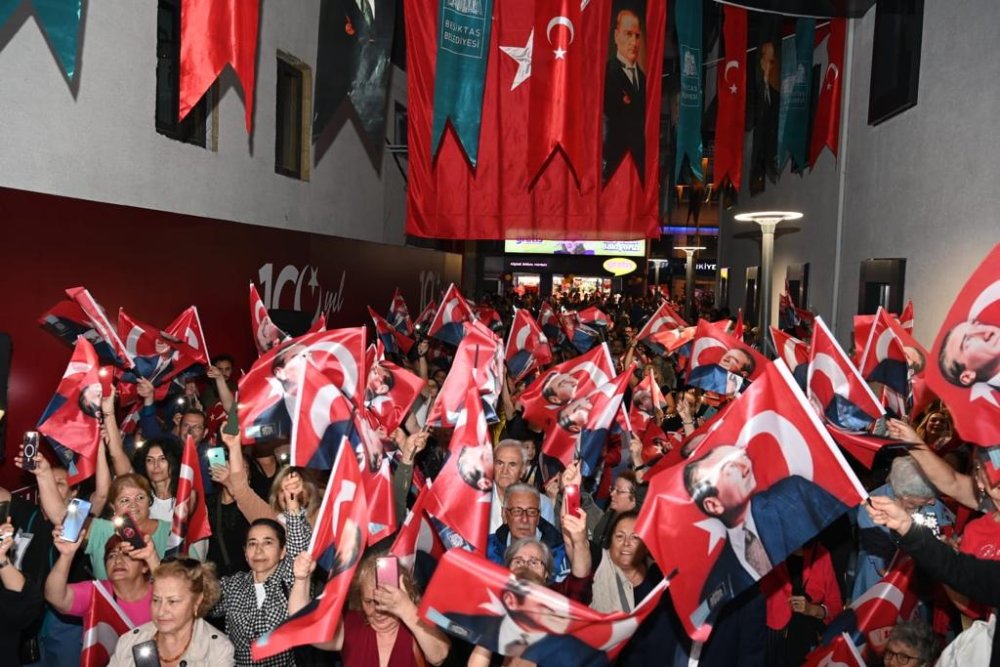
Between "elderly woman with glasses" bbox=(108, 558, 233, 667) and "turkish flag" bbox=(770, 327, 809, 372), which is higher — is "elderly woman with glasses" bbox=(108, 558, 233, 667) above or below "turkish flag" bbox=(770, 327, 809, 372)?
below

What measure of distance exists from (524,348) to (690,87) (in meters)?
8.33

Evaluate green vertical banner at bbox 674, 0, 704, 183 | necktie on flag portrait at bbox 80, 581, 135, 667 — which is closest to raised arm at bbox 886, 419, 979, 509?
necktie on flag portrait at bbox 80, 581, 135, 667

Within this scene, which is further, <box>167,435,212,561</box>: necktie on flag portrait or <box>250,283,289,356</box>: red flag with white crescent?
<box>250,283,289,356</box>: red flag with white crescent

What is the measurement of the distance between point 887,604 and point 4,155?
26.5ft

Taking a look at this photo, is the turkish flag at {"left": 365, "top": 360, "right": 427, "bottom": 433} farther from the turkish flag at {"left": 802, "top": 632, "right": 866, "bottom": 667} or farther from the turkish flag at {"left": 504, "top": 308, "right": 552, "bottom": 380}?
the turkish flag at {"left": 504, "top": 308, "right": 552, "bottom": 380}

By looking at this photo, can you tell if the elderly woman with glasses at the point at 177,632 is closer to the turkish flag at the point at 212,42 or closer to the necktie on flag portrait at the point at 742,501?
the necktie on flag portrait at the point at 742,501

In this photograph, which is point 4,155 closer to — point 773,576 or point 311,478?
point 311,478

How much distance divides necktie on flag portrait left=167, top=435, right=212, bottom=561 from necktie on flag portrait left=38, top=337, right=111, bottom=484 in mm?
1097

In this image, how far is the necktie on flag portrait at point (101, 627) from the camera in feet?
15.0

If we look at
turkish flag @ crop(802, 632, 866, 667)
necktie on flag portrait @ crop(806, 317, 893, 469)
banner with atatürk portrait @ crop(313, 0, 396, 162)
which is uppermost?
banner with atatürk portrait @ crop(313, 0, 396, 162)

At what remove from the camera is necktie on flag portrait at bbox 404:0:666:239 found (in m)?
12.8

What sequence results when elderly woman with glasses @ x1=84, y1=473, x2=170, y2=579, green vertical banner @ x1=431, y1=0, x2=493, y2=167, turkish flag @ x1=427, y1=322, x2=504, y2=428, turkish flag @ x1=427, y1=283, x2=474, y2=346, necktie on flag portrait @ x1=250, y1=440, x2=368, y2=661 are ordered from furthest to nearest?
green vertical banner @ x1=431, y1=0, x2=493, y2=167 < turkish flag @ x1=427, y1=283, x2=474, y2=346 < turkish flag @ x1=427, y1=322, x2=504, y2=428 < elderly woman with glasses @ x1=84, y1=473, x2=170, y2=579 < necktie on flag portrait @ x1=250, y1=440, x2=368, y2=661

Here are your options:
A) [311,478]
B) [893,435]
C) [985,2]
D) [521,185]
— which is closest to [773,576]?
[893,435]

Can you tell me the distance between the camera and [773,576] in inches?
227
